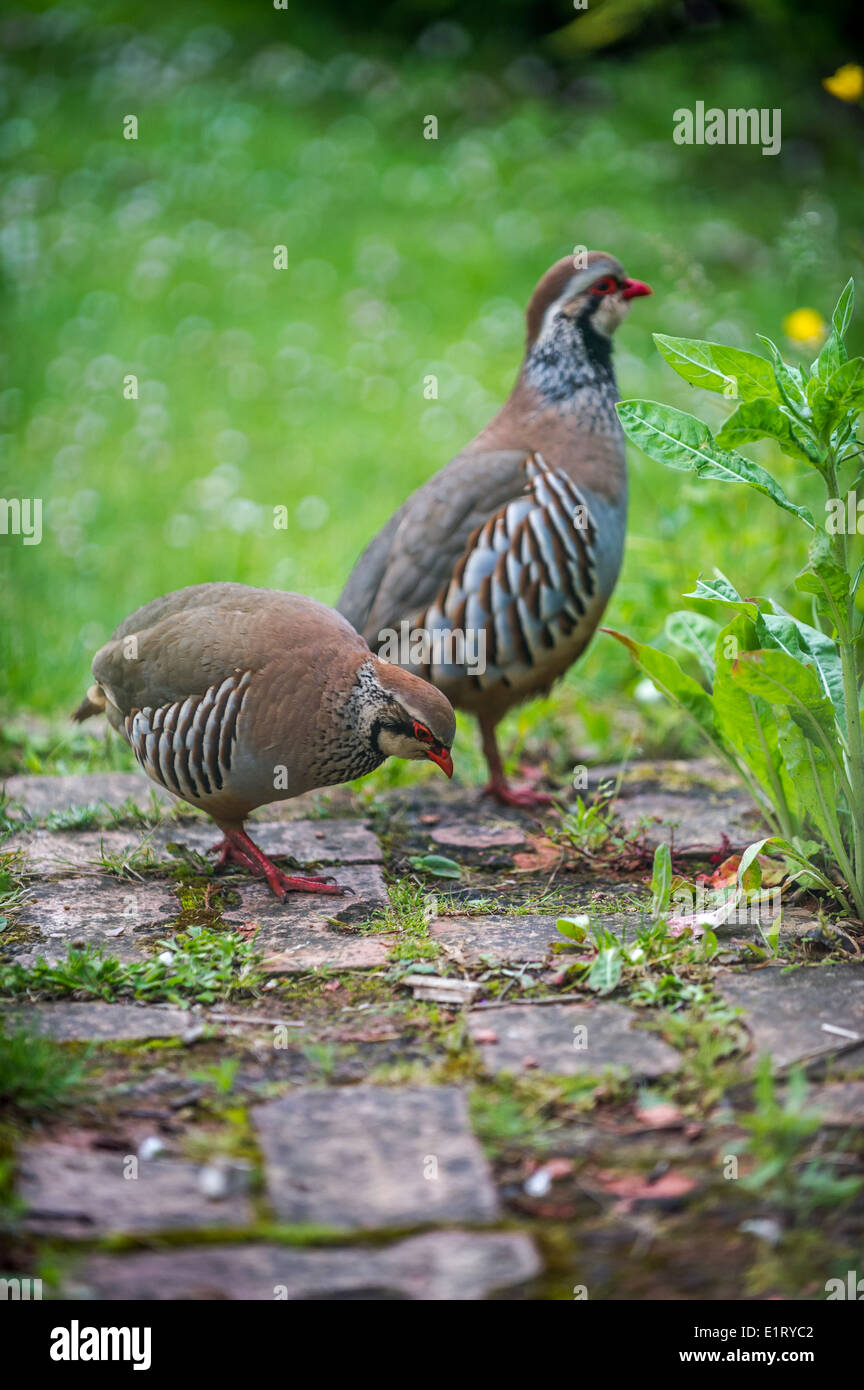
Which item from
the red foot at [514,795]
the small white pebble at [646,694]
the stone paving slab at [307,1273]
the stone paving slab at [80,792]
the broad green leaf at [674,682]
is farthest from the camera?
the small white pebble at [646,694]

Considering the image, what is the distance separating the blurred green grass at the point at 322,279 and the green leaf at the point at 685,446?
154 centimetres

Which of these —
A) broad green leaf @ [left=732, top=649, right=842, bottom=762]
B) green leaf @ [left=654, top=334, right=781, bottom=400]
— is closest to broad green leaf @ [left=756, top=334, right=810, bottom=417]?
green leaf @ [left=654, top=334, right=781, bottom=400]

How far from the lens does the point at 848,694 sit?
3.29 meters

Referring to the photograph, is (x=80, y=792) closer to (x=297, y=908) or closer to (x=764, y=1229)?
(x=297, y=908)

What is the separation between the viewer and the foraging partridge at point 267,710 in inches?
147

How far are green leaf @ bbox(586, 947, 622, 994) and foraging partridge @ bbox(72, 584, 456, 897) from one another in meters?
0.84

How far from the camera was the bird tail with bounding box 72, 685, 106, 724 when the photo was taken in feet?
13.9

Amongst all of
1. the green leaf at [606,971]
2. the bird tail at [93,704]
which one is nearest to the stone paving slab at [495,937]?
the green leaf at [606,971]

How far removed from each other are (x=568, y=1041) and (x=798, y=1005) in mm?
521

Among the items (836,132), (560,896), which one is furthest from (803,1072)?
(836,132)

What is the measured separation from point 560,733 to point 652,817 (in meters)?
1.09

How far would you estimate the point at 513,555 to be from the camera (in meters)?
4.66

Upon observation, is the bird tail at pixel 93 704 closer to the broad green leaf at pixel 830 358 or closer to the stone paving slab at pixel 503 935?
the stone paving slab at pixel 503 935

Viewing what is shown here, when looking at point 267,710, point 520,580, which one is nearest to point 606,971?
point 267,710
